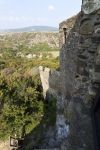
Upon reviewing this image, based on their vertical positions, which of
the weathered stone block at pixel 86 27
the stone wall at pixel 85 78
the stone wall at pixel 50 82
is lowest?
the stone wall at pixel 50 82

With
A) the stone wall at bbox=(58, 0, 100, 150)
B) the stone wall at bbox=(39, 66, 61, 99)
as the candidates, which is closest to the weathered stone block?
the stone wall at bbox=(58, 0, 100, 150)

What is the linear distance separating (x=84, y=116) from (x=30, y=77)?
1672 centimetres

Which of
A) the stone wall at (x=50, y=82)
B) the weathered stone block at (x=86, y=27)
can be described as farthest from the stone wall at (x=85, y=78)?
the stone wall at (x=50, y=82)

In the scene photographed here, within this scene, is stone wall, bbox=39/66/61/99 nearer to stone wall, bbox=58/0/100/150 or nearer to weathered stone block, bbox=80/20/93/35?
stone wall, bbox=58/0/100/150

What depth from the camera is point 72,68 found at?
14531mm

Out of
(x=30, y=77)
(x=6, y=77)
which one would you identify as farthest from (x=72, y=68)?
(x=6, y=77)

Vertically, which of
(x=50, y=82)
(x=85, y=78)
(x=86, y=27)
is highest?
(x=86, y=27)

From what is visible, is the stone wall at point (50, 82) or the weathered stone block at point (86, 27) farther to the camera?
the stone wall at point (50, 82)

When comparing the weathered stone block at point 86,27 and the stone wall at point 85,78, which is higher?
the weathered stone block at point 86,27

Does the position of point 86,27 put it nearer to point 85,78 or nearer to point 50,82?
point 85,78

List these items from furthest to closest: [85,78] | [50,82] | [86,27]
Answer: [50,82]
[85,78]
[86,27]

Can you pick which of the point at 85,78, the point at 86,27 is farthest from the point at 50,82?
the point at 86,27

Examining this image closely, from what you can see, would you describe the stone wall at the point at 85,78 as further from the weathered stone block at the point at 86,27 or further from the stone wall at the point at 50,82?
the stone wall at the point at 50,82

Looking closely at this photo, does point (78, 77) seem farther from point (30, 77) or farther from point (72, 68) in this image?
point (30, 77)
